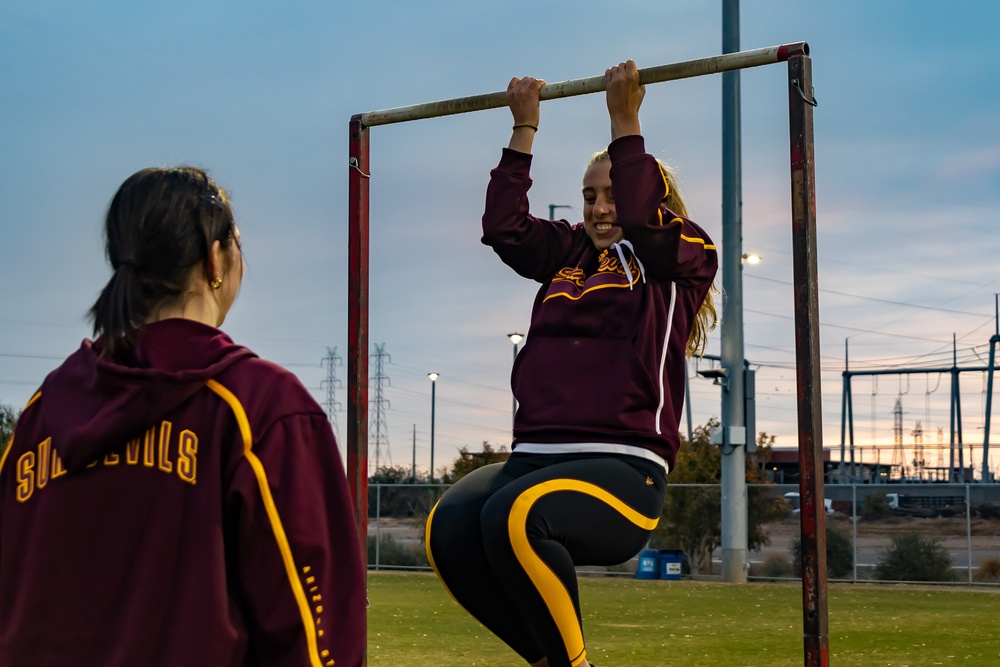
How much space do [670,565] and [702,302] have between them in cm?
1741

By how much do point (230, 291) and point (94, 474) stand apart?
402mm

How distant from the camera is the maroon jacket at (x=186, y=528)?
204 centimetres

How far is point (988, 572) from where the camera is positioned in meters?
19.9

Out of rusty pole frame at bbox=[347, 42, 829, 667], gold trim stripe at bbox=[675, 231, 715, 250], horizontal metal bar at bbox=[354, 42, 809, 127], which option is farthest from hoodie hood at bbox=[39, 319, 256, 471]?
horizontal metal bar at bbox=[354, 42, 809, 127]

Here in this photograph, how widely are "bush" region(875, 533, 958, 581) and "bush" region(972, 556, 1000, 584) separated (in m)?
0.53

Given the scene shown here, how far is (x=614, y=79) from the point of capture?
4043 mm

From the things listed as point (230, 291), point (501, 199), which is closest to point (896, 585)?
point (501, 199)

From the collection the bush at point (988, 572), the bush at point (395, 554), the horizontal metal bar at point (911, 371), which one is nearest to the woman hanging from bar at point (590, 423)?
the bush at point (988, 572)

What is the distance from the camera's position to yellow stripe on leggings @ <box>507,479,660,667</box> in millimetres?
3498

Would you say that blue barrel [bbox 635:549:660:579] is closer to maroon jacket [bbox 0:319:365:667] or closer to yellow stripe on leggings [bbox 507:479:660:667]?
yellow stripe on leggings [bbox 507:479:660:667]

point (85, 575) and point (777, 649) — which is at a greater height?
point (85, 575)

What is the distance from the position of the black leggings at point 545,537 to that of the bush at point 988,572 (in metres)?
17.8

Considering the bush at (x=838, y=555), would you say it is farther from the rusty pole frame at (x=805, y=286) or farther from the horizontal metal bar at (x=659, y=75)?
the rusty pole frame at (x=805, y=286)

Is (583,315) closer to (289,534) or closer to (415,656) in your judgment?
(289,534)
